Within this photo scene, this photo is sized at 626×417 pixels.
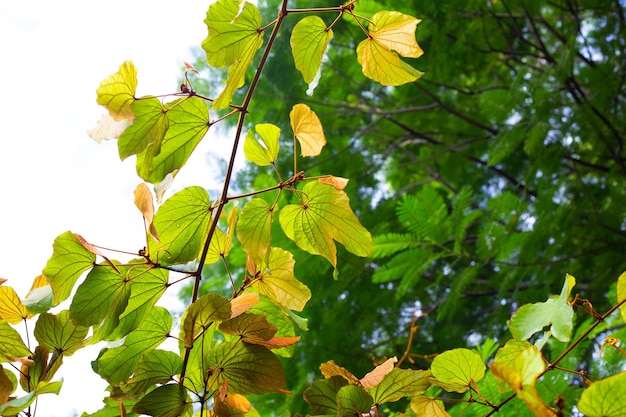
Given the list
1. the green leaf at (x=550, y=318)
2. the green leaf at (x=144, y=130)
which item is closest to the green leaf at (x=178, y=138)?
the green leaf at (x=144, y=130)

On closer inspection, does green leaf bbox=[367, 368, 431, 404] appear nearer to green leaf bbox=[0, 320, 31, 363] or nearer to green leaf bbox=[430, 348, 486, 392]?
green leaf bbox=[430, 348, 486, 392]

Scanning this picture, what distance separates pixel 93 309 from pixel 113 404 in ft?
0.23

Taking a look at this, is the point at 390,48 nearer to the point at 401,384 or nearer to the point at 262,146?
the point at 262,146

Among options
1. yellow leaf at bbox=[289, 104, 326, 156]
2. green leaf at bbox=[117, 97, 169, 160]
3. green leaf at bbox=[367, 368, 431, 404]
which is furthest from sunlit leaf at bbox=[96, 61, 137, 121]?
green leaf at bbox=[367, 368, 431, 404]

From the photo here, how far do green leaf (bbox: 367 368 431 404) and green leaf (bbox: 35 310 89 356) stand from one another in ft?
0.61

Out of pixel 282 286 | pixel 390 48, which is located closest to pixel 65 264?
pixel 282 286

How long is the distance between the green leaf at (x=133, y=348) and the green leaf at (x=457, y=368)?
0.56 ft

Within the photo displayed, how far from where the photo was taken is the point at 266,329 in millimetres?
370

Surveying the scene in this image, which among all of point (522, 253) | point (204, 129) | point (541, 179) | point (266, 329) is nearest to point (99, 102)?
point (204, 129)

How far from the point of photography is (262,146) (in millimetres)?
453

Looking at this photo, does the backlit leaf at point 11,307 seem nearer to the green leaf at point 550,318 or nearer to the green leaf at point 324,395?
the green leaf at point 324,395

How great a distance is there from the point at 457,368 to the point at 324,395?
3.1 inches

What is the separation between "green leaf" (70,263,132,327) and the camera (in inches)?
14.6

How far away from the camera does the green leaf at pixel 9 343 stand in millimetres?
393
